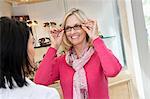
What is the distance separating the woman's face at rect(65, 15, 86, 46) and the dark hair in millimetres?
601

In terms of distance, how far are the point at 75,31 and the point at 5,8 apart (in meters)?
0.41

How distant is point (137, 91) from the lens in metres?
2.11

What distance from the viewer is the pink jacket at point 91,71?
4.42 ft

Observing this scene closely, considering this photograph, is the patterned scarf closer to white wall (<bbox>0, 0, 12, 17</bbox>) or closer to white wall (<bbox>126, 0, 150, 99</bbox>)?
white wall (<bbox>0, 0, 12, 17</bbox>)

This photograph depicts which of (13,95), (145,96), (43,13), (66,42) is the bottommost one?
(145,96)

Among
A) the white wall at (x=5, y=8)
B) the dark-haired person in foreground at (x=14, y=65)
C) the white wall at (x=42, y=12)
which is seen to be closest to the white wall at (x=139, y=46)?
the white wall at (x=42, y=12)

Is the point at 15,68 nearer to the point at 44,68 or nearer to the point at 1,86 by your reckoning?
the point at 1,86

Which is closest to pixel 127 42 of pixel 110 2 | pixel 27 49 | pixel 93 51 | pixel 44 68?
pixel 110 2

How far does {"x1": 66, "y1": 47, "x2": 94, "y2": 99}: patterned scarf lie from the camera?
138cm

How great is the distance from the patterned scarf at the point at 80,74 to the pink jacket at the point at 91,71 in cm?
2

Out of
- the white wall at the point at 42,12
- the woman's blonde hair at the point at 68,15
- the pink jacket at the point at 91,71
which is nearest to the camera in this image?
the pink jacket at the point at 91,71

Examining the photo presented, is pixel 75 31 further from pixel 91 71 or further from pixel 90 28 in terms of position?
pixel 91 71

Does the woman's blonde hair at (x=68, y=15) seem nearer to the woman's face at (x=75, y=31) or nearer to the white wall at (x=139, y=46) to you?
the woman's face at (x=75, y=31)

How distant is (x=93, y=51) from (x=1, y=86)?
693mm
